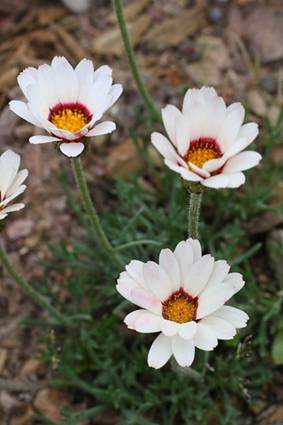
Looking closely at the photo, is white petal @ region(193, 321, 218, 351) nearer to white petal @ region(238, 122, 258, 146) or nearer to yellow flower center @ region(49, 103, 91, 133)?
white petal @ region(238, 122, 258, 146)

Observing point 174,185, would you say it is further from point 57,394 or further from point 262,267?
point 57,394

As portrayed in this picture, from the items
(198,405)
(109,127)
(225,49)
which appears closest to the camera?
(109,127)

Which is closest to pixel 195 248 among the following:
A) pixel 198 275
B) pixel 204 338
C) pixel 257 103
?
pixel 198 275

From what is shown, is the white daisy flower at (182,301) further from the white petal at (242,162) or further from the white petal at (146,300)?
the white petal at (242,162)

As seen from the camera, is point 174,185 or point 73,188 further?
point 73,188

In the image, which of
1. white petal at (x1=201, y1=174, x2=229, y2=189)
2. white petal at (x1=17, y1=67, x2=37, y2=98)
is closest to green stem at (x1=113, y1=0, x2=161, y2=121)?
white petal at (x1=17, y1=67, x2=37, y2=98)

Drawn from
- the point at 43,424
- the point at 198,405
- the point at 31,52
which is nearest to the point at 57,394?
the point at 43,424
